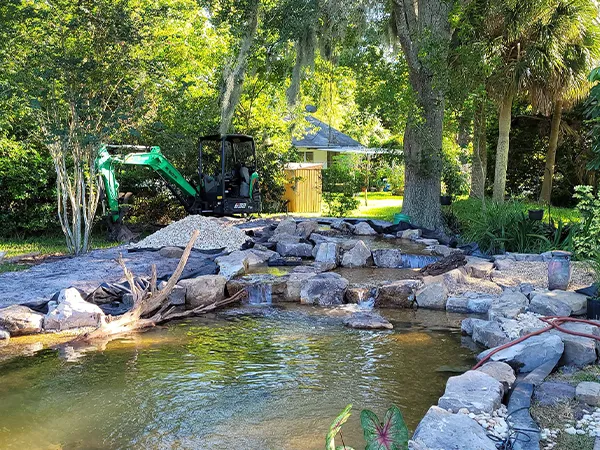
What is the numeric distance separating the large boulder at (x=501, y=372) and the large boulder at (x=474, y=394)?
0.12 metres

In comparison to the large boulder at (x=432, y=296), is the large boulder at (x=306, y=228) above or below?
above

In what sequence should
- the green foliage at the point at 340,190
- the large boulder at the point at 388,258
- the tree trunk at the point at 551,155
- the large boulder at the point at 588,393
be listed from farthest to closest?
the tree trunk at the point at 551,155, the green foliage at the point at 340,190, the large boulder at the point at 388,258, the large boulder at the point at 588,393

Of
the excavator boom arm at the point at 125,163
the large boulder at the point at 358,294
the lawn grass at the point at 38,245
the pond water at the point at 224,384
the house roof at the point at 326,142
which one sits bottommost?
the pond water at the point at 224,384

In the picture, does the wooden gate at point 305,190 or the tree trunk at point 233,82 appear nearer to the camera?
the tree trunk at point 233,82

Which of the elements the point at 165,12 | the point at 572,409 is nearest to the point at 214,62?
the point at 165,12

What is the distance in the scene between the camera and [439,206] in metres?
12.0

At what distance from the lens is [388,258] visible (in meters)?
8.84

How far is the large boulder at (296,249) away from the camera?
9.42 m

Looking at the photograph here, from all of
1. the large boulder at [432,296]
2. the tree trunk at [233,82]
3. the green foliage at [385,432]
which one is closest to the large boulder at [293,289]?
the large boulder at [432,296]

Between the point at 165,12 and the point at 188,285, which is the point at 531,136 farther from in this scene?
the point at 188,285

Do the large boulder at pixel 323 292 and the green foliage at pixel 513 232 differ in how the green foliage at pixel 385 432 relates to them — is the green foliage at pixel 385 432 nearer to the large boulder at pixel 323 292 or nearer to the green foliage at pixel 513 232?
the large boulder at pixel 323 292

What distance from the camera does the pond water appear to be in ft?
11.6

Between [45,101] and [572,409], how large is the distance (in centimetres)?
712

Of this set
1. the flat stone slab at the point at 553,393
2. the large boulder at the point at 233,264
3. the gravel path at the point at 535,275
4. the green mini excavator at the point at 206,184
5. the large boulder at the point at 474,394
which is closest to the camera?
the large boulder at the point at 474,394
